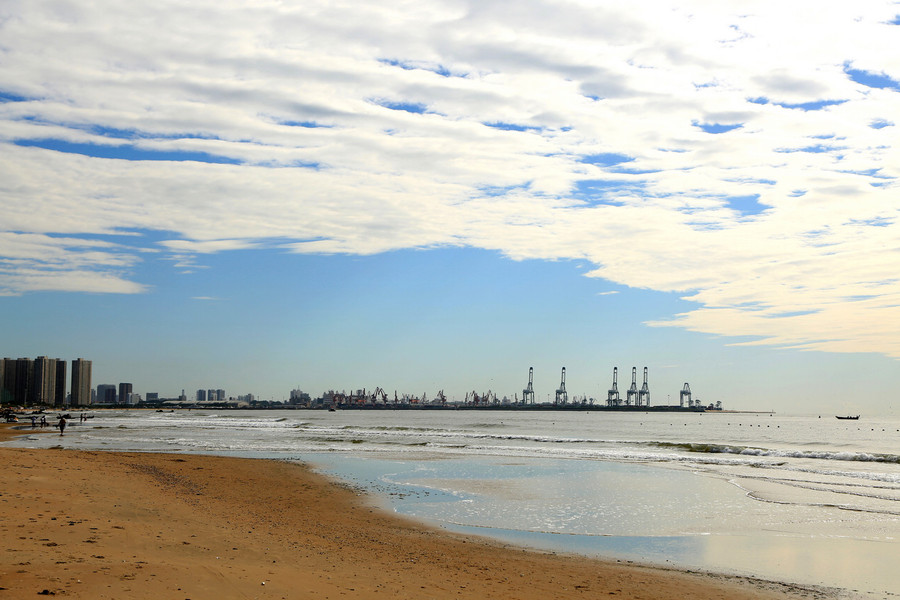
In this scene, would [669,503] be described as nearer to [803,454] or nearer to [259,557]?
[259,557]

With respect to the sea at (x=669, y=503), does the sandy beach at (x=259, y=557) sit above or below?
above

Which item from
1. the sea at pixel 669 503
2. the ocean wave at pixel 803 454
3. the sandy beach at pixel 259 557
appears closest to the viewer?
the sandy beach at pixel 259 557

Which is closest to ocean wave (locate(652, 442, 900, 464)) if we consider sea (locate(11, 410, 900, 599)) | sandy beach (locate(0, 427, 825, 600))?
sea (locate(11, 410, 900, 599))

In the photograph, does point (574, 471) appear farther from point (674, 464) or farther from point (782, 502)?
point (782, 502)

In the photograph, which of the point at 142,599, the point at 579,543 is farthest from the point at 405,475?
the point at 142,599

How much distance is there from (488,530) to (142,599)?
35.7 ft

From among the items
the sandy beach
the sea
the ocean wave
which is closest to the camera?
the sandy beach

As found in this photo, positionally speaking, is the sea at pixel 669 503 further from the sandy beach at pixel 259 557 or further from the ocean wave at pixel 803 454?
the sandy beach at pixel 259 557

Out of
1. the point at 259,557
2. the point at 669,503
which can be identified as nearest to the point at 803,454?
the point at 669,503

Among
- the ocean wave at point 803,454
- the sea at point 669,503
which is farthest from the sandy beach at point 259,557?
the ocean wave at point 803,454

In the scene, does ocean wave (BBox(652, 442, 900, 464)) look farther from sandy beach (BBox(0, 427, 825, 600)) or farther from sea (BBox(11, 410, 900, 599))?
sandy beach (BBox(0, 427, 825, 600))

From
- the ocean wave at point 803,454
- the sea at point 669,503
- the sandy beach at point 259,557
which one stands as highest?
the sandy beach at point 259,557

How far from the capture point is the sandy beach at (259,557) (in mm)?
10188

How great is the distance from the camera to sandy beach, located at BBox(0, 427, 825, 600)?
10.2 m
